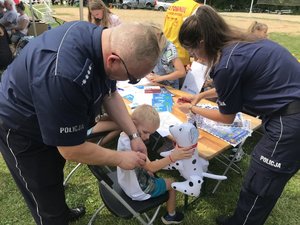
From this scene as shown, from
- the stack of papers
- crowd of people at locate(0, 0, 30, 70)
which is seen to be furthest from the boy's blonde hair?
crowd of people at locate(0, 0, 30, 70)

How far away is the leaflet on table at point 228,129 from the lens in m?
2.36

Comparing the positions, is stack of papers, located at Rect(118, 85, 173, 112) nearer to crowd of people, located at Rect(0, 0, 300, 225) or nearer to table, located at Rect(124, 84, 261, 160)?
table, located at Rect(124, 84, 261, 160)

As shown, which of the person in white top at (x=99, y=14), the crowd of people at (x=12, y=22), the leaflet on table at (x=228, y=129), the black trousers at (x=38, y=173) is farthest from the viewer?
the crowd of people at (x=12, y=22)

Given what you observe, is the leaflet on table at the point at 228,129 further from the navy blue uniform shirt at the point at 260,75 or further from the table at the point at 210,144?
the navy blue uniform shirt at the point at 260,75

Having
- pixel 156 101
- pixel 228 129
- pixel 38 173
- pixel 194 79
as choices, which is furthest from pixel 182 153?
pixel 194 79

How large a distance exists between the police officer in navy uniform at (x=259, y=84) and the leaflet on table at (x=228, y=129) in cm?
42

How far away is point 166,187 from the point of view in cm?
216

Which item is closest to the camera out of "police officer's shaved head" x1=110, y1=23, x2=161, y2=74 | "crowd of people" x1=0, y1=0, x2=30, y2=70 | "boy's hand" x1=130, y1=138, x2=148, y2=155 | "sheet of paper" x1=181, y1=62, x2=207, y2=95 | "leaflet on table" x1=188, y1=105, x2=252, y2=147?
"police officer's shaved head" x1=110, y1=23, x2=161, y2=74

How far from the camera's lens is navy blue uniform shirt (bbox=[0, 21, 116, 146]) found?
4.04 feet

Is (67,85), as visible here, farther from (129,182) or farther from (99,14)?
(99,14)

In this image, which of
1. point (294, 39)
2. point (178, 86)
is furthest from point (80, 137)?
point (294, 39)

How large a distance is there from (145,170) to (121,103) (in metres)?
Answer: 0.52

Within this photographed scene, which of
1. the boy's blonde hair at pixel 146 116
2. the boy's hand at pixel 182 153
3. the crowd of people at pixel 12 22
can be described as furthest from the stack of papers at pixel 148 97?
the crowd of people at pixel 12 22

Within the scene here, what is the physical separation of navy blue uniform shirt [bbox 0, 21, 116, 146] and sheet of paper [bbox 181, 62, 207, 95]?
2.06 metres
